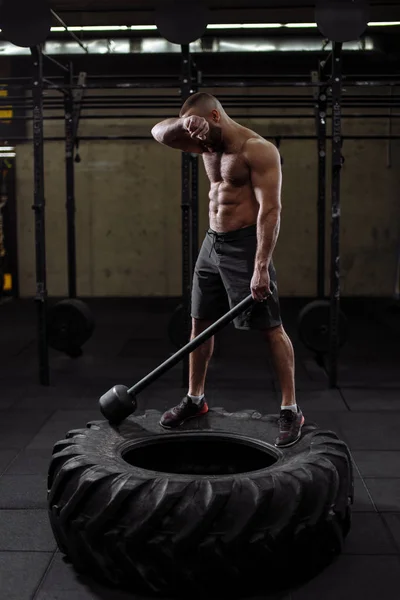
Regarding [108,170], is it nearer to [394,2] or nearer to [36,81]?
[394,2]

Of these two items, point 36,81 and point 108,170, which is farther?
point 108,170

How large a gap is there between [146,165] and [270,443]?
6426 millimetres

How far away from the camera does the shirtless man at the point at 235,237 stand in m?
2.53

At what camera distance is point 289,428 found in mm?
2482

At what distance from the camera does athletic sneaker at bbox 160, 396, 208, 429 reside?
263 cm

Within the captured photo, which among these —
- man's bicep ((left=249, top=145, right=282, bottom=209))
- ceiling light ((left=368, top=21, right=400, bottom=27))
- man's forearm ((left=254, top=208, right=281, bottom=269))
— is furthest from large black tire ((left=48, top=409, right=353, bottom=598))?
ceiling light ((left=368, top=21, right=400, bottom=27))

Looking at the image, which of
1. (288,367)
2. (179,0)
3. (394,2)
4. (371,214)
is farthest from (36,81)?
(371,214)

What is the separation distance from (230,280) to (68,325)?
2.63 metres

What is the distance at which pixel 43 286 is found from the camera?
4355 millimetres

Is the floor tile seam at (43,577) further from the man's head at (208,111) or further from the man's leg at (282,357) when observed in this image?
the man's head at (208,111)

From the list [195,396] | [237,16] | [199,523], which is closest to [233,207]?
[195,396]

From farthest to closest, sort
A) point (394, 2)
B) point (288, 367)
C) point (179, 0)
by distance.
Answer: point (394, 2) → point (179, 0) → point (288, 367)

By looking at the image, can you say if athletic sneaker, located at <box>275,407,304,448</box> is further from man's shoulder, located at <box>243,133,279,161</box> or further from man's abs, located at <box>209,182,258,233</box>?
man's shoulder, located at <box>243,133,279,161</box>

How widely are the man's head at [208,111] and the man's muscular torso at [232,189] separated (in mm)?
82
